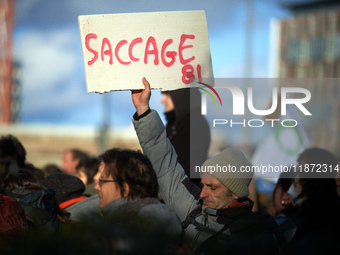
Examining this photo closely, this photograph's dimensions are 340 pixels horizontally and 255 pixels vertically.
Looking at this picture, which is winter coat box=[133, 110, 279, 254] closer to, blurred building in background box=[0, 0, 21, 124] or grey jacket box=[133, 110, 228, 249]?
grey jacket box=[133, 110, 228, 249]

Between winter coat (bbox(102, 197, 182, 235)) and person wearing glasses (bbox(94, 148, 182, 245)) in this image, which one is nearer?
winter coat (bbox(102, 197, 182, 235))

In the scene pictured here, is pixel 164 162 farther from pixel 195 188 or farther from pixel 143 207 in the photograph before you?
pixel 143 207

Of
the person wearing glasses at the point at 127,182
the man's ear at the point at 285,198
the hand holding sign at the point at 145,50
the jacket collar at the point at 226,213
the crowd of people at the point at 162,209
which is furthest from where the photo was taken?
the man's ear at the point at 285,198

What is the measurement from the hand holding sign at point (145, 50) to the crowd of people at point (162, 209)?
0.47 ft

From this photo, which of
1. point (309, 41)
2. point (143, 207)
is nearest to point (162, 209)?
point (143, 207)

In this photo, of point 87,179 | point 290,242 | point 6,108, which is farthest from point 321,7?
point 290,242

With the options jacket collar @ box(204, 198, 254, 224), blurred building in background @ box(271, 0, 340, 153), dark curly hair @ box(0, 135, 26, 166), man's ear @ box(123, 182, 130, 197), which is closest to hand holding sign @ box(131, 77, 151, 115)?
man's ear @ box(123, 182, 130, 197)

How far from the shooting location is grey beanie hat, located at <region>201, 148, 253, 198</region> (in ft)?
9.56

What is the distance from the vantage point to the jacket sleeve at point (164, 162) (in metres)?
3.01

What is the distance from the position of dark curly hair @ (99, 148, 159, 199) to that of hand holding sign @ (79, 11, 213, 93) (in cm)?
37

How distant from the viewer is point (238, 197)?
292 centimetres

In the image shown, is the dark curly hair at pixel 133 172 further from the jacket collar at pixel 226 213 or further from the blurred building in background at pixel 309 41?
the blurred building in background at pixel 309 41

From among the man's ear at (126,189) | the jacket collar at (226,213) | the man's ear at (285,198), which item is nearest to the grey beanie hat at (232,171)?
the jacket collar at (226,213)

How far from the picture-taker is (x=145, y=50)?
3.21 meters
